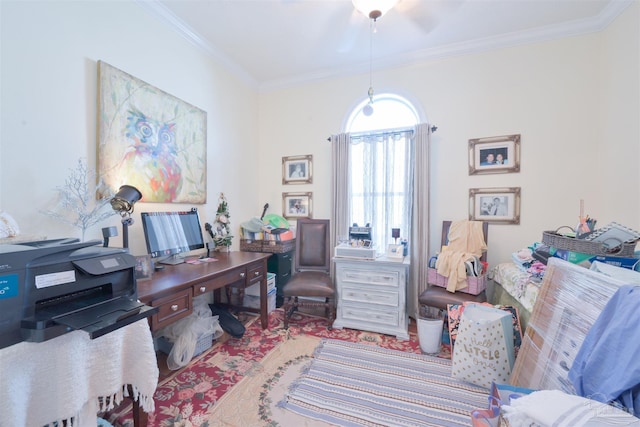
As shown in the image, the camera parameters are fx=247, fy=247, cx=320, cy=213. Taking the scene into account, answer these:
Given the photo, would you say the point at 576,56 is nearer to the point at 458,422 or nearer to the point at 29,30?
the point at 458,422

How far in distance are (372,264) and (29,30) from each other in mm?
2995

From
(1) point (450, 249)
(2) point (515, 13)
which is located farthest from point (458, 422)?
(2) point (515, 13)

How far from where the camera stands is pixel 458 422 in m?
1.48

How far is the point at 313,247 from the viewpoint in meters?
3.09

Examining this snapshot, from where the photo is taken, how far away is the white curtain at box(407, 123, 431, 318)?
278 cm

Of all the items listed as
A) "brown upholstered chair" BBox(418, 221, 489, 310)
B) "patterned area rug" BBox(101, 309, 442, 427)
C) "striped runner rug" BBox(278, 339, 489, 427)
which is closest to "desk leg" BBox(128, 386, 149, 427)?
"patterned area rug" BBox(101, 309, 442, 427)

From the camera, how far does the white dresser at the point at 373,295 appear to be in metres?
2.49

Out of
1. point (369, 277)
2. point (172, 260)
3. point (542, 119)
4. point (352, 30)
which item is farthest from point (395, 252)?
point (352, 30)

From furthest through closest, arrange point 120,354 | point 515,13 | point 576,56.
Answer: point 576,56 < point 515,13 < point 120,354

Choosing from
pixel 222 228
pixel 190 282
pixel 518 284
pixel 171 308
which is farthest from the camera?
pixel 222 228

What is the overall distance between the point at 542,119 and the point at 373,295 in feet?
8.20

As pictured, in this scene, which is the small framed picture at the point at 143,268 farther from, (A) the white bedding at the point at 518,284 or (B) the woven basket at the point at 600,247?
(B) the woven basket at the point at 600,247

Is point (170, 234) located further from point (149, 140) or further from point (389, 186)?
point (389, 186)

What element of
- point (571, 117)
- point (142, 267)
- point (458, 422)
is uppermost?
point (571, 117)
